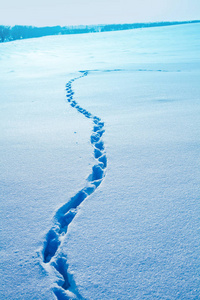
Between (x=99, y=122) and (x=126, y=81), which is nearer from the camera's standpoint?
(x=99, y=122)

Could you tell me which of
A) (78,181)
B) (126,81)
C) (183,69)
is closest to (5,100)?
(126,81)

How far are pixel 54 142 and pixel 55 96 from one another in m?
1.56

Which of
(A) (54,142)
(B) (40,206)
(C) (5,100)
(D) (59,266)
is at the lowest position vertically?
(D) (59,266)

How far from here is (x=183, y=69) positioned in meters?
4.79

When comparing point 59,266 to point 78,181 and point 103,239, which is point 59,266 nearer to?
point 103,239

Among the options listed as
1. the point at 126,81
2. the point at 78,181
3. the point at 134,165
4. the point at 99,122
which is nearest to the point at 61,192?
the point at 78,181

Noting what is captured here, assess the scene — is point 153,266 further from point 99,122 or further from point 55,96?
point 55,96

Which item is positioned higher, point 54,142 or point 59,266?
point 54,142

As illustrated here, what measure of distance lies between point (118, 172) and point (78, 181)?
0.27 meters

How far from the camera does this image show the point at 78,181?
4.93 feet

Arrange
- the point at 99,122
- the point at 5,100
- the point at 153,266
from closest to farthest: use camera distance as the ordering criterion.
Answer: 1. the point at 153,266
2. the point at 99,122
3. the point at 5,100

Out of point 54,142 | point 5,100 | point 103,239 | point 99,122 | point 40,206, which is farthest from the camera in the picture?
point 5,100

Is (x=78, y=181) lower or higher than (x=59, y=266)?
higher

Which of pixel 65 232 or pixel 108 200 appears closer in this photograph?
pixel 65 232
